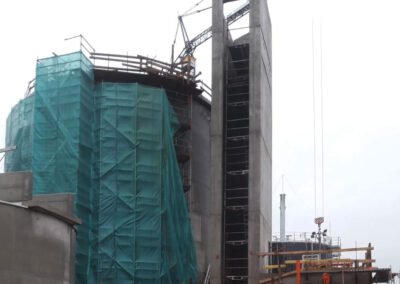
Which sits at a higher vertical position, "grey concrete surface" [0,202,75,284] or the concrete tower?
the concrete tower

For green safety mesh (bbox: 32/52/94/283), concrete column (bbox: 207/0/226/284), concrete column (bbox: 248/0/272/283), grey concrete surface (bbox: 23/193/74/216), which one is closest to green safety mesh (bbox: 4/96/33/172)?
green safety mesh (bbox: 32/52/94/283)

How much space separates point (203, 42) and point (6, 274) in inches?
1305

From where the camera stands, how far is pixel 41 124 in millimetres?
38406

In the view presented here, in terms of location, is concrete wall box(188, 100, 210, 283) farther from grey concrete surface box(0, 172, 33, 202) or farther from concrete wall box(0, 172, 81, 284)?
grey concrete surface box(0, 172, 33, 202)

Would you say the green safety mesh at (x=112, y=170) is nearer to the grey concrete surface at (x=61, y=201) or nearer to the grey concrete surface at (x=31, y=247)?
the grey concrete surface at (x=61, y=201)

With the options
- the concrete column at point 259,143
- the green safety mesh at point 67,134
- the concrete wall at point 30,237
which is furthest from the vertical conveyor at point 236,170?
the concrete wall at point 30,237

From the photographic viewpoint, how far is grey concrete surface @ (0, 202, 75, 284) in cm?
2247

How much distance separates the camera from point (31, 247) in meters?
23.5

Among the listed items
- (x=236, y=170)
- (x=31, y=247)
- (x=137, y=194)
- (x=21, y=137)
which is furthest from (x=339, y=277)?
(x=21, y=137)

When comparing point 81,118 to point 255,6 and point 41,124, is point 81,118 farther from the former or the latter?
point 255,6

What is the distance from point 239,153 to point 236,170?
3.69 feet

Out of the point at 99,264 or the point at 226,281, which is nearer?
the point at 99,264

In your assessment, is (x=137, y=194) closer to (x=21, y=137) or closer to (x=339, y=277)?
(x=21, y=137)

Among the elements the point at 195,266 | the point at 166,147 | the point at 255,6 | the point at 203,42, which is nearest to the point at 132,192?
the point at 166,147
